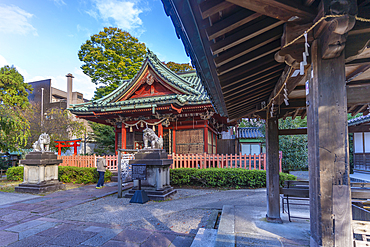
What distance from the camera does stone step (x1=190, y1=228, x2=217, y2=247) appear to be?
11.6ft

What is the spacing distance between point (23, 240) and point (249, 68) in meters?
5.50

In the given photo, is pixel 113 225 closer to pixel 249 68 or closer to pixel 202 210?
pixel 202 210

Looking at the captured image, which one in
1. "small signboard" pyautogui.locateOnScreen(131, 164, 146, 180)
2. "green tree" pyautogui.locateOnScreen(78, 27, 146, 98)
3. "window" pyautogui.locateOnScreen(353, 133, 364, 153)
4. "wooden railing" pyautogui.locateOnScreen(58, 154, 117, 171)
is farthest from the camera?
"green tree" pyautogui.locateOnScreen(78, 27, 146, 98)

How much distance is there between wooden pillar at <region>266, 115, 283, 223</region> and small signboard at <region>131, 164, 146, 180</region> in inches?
167

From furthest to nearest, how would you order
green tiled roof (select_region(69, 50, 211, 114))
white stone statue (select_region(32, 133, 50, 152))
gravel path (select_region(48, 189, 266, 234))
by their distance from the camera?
green tiled roof (select_region(69, 50, 211, 114)), white stone statue (select_region(32, 133, 50, 152)), gravel path (select_region(48, 189, 266, 234))

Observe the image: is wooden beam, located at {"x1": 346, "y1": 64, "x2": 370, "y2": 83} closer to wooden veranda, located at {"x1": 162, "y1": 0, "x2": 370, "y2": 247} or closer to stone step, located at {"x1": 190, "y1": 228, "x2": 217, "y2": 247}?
wooden veranda, located at {"x1": 162, "y1": 0, "x2": 370, "y2": 247}

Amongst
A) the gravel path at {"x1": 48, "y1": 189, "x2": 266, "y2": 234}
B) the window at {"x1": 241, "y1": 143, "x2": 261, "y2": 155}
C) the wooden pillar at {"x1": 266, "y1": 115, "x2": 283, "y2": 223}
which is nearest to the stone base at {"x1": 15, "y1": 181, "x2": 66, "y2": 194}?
the gravel path at {"x1": 48, "y1": 189, "x2": 266, "y2": 234}

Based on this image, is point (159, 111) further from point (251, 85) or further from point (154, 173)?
point (251, 85)

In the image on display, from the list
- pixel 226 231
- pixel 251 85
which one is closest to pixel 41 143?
pixel 226 231

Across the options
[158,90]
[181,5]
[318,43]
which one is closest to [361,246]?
[318,43]

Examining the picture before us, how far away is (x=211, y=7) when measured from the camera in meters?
1.88

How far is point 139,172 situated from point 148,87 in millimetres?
8103

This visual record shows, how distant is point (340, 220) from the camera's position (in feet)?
6.42

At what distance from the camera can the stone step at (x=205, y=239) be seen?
353 cm
